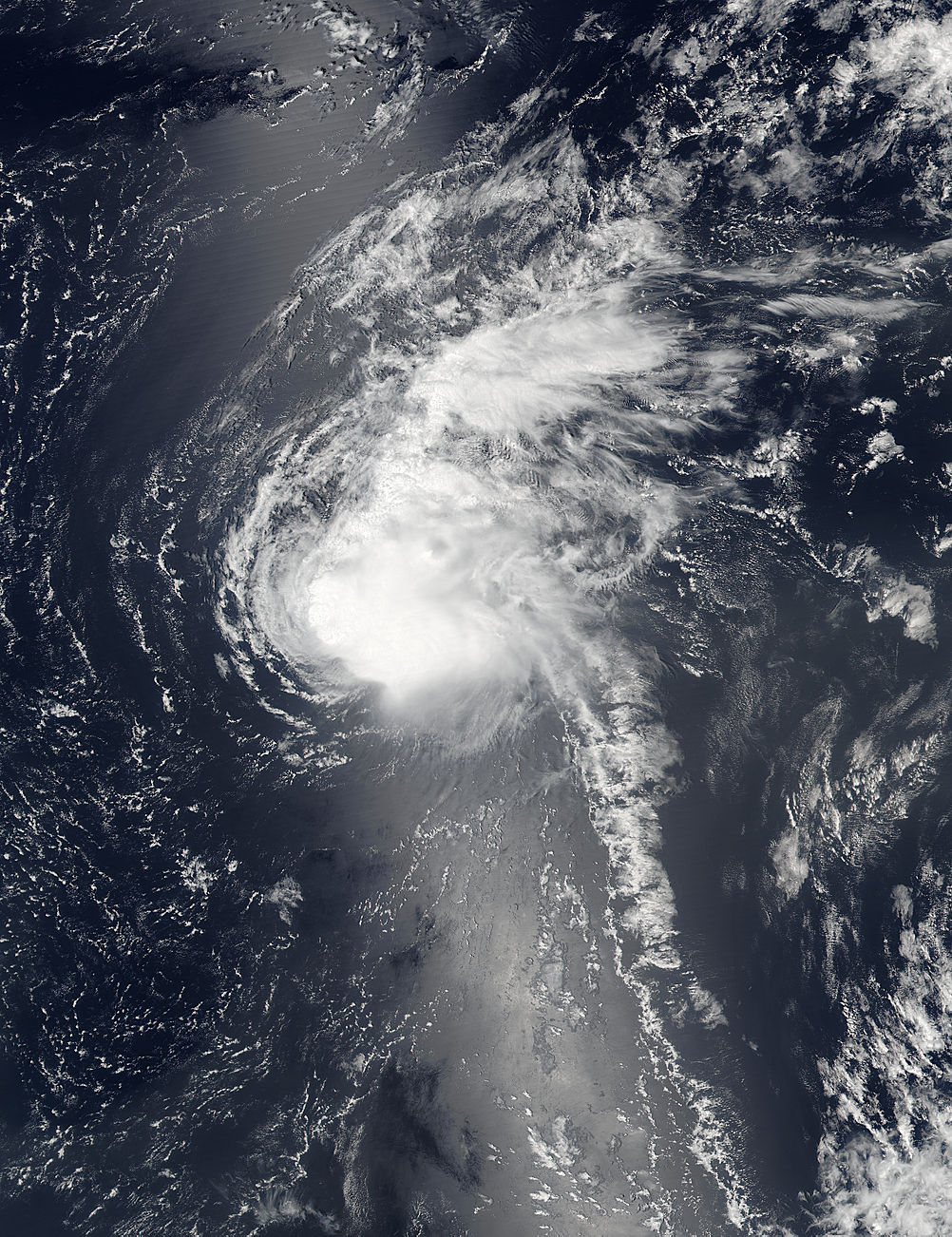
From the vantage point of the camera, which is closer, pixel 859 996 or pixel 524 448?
pixel 859 996

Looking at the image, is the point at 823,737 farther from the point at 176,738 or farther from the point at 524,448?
the point at 176,738

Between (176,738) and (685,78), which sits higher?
(685,78)

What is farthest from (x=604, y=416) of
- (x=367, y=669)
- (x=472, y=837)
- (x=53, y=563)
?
(x=53, y=563)

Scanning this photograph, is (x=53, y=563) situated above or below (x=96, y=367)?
below

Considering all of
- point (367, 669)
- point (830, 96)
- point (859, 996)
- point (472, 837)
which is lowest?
point (859, 996)

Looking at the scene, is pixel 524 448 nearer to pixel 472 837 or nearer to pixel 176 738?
pixel 472 837

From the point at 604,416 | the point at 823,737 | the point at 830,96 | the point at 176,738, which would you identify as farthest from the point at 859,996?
the point at 830,96
